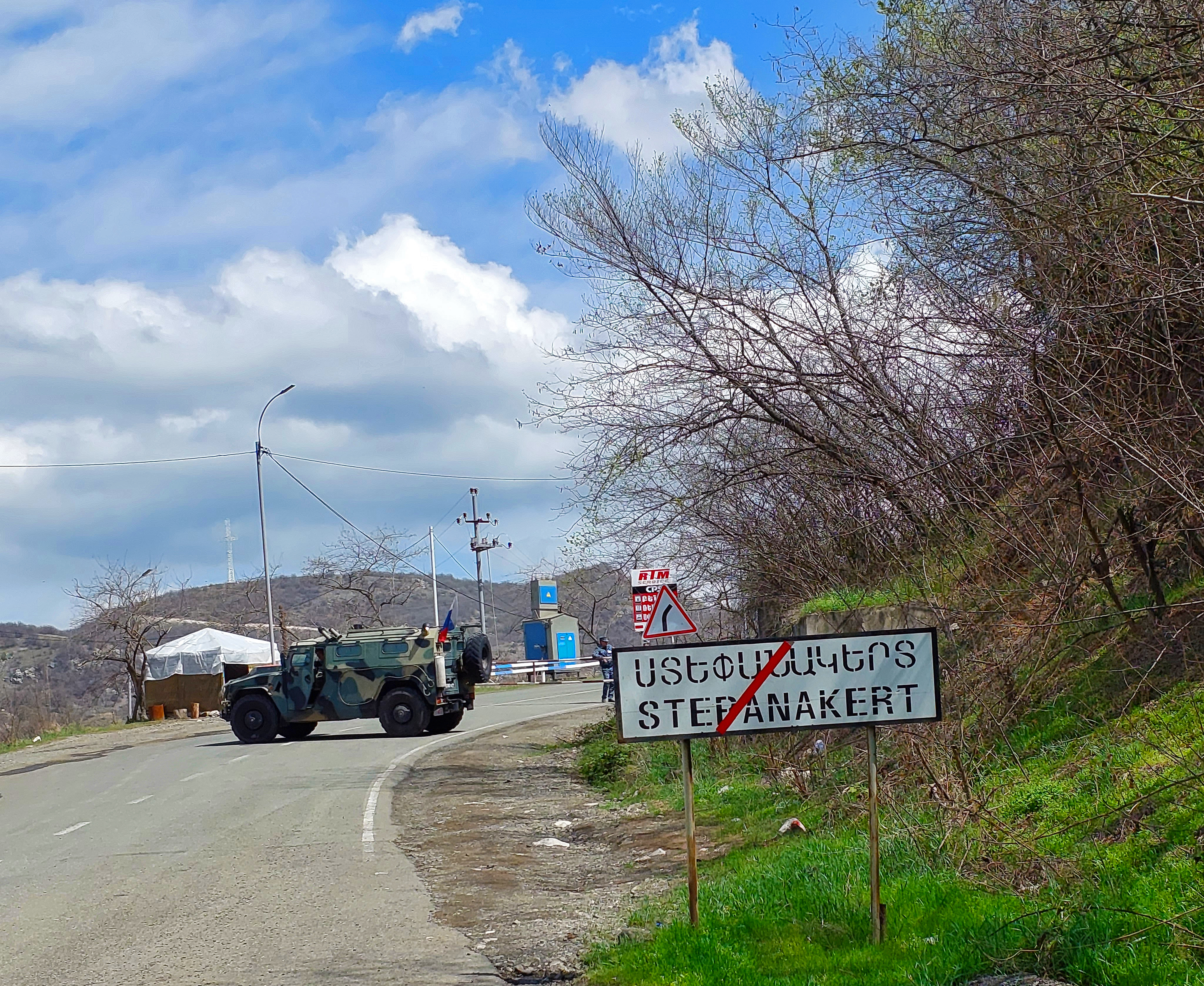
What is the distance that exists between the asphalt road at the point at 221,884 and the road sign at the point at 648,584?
12.6ft

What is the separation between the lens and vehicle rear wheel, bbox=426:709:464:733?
83.6 ft

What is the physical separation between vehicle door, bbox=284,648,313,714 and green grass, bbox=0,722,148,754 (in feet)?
29.4

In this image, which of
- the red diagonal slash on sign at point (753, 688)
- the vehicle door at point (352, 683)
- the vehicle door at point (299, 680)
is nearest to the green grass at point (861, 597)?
the red diagonal slash on sign at point (753, 688)

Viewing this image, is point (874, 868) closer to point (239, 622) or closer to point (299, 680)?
point (299, 680)

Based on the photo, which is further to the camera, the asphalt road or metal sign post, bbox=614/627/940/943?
the asphalt road

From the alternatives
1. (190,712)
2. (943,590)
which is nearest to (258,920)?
(943,590)

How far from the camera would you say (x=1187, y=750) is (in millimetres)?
7094

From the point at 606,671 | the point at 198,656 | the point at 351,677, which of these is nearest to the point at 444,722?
the point at 351,677

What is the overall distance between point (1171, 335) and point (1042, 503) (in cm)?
157

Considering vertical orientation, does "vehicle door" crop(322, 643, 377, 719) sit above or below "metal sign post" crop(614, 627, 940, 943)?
below

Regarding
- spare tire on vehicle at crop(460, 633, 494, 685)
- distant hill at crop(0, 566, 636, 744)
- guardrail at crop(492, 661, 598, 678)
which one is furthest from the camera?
guardrail at crop(492, 661, 598, 678)

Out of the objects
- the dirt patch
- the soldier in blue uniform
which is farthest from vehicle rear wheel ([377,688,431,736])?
the dirt patch

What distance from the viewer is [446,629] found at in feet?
81.3

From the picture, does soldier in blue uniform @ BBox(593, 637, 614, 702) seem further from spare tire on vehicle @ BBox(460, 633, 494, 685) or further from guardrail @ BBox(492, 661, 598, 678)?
guardrail @ BBox(492, 661, 598, 678)
